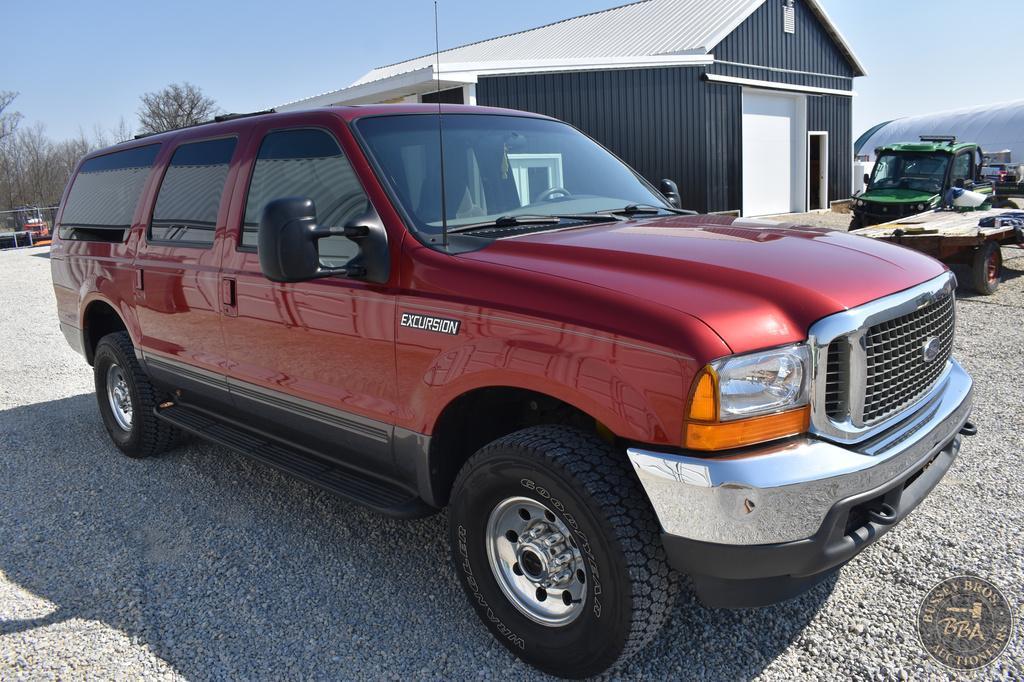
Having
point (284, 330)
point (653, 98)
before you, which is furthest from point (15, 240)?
point (284, 330)

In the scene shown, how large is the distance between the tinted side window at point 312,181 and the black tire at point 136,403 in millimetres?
1675

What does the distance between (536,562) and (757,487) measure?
34.9 inches

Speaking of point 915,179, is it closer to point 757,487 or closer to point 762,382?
point 762,382

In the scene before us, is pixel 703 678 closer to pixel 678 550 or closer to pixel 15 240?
pixel 678 550

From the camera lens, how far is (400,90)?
17.1m

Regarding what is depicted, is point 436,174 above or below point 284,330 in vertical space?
above

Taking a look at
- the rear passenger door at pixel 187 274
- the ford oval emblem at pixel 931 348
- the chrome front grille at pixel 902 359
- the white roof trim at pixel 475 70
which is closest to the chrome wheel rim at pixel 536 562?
the chrome front grille at pixel 902 359

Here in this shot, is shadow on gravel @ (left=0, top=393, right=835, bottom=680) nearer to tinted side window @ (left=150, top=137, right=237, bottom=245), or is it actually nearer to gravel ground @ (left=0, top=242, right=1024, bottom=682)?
gravel ground @ (left=0, top=242, right=1024, bottom=682)

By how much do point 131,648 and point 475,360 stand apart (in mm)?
1757

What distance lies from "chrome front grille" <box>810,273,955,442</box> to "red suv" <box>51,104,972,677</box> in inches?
0.4

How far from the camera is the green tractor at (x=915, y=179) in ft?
49.7

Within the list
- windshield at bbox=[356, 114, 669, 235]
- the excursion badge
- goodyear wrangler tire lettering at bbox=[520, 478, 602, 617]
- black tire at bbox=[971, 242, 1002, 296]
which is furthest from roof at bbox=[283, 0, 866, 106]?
goodyear wrangler tire lettering at bbox=[520, 478, 602, 617]

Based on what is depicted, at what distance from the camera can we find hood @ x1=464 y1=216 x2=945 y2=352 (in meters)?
2.33

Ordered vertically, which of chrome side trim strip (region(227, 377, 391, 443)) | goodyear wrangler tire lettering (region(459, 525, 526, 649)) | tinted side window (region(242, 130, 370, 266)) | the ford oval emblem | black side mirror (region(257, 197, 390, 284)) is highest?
tinted side window (region(242, 130, 370, 266))
